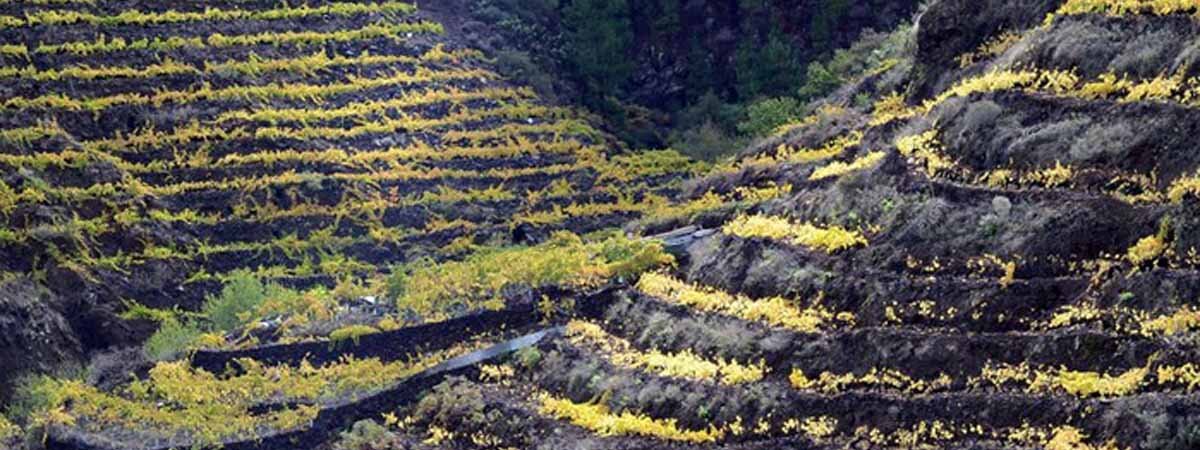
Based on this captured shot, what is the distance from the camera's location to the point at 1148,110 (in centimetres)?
3747

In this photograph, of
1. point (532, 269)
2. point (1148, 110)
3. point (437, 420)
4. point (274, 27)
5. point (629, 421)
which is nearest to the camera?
point (1148, 110)

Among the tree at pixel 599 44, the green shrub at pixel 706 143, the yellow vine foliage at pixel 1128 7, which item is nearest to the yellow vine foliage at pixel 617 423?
the yellow vine foliage at pixel 1128 7

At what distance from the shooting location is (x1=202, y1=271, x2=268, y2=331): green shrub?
57219 millimetres

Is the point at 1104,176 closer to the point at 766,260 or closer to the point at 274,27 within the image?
the point at 766,260

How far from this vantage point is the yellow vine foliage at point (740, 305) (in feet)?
130

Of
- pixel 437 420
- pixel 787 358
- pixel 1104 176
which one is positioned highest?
pixel 1104 176

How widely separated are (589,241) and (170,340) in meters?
9.75

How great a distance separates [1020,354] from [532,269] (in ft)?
60.4

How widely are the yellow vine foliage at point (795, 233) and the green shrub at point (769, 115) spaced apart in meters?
17.4

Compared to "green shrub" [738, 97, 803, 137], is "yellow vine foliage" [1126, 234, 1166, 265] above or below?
above

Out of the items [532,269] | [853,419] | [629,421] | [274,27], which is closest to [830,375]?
[853,419]

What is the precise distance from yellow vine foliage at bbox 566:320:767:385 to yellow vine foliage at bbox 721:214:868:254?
100 inches

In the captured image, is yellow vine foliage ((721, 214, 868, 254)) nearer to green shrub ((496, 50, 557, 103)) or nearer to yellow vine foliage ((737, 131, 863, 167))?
yellow vine foliage ((737, 131, 863, 167))

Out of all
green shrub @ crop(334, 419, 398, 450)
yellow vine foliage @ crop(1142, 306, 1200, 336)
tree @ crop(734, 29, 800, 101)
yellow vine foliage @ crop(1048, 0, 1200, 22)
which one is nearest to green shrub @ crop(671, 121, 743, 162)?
tree @ crop(734, 29, 800, 101)
